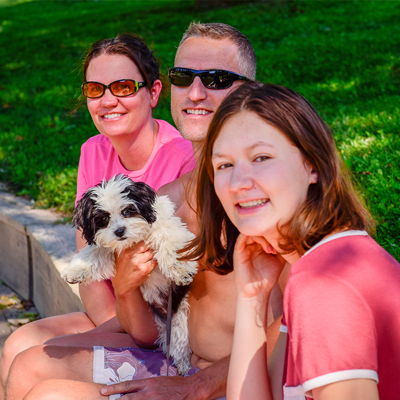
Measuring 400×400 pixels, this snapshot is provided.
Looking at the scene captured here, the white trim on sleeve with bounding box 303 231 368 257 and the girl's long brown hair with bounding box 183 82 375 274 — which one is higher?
the girl's long brown hair with bounding box 183 82 375 274

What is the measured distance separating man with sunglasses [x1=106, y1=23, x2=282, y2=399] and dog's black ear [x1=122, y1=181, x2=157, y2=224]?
0.73ft

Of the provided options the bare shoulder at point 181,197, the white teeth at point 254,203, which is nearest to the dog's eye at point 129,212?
the bare shoulder at point 181,197

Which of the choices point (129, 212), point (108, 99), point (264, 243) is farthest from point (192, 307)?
point (108, 99)

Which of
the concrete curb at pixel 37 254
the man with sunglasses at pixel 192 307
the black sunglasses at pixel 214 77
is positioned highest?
the black sunglasses at pixel 214 77

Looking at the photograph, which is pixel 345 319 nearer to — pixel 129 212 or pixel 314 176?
pixel 314 176

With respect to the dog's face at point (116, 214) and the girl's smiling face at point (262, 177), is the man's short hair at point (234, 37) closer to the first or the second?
the dog's face at point (116, 214)

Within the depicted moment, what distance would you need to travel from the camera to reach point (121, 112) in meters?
3.29

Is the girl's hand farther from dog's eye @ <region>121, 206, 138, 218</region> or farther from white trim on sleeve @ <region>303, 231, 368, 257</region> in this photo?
dog's eye @ <region>121, 206, 138, 218</region>

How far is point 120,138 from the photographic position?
3270mm

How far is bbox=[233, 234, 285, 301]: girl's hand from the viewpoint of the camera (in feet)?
6.09

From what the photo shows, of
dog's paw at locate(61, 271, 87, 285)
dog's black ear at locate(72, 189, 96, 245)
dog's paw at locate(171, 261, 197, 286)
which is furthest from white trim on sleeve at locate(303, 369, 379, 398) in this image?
dog's paw at locate(61, 271, 87, 285)

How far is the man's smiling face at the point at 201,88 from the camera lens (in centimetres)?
272

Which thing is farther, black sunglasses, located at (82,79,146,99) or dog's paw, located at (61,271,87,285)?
black sunglasses, located at (82,79,146,99)

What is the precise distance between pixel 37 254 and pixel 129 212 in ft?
8.22
